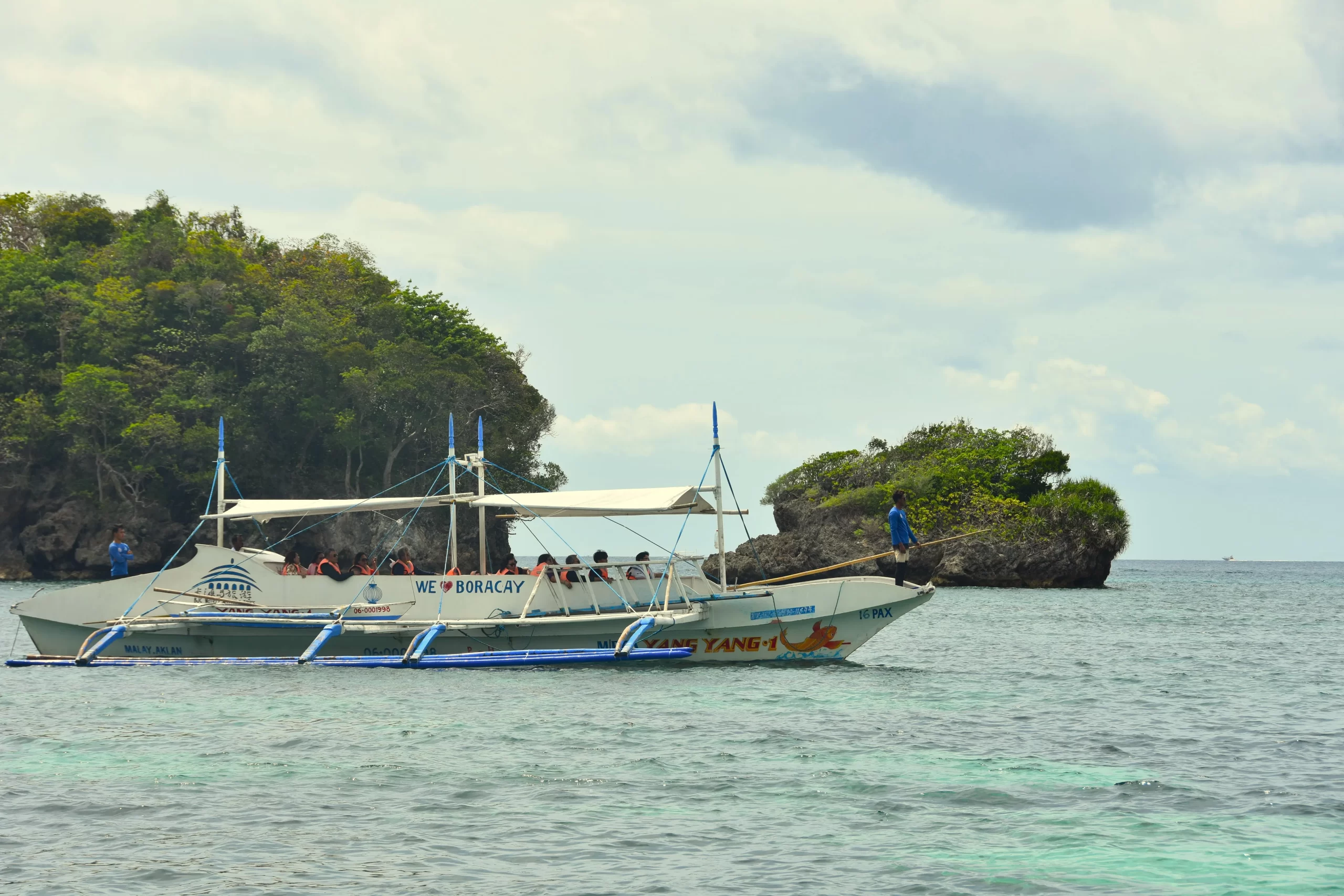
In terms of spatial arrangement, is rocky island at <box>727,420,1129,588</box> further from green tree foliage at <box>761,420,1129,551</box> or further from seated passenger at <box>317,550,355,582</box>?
seated passenger at <box>317,550,355,582</box>

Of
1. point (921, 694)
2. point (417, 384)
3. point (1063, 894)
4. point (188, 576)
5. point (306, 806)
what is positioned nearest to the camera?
point (1063, 894)

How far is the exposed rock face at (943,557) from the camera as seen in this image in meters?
64.0

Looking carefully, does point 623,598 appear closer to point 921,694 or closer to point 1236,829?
point 921,694

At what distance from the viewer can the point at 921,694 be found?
2011 cm

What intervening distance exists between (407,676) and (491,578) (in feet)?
8.15

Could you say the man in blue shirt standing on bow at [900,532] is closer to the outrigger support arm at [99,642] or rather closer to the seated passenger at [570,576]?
the seated passenger at [570,576]

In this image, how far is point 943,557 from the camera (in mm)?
66500

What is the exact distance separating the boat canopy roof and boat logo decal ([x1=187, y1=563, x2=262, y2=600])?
1.09 meters

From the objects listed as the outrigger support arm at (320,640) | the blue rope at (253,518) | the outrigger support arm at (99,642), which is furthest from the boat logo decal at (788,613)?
the outrigger support arm at (99,642)

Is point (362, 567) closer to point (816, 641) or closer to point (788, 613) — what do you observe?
point (788, 613)

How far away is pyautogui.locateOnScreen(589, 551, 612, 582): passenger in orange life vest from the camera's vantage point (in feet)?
76.6

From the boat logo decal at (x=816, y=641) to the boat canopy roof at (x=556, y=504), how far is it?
106 inches

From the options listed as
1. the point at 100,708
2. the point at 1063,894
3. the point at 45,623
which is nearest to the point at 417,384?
the point at 45,623

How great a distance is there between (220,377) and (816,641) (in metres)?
49.8
